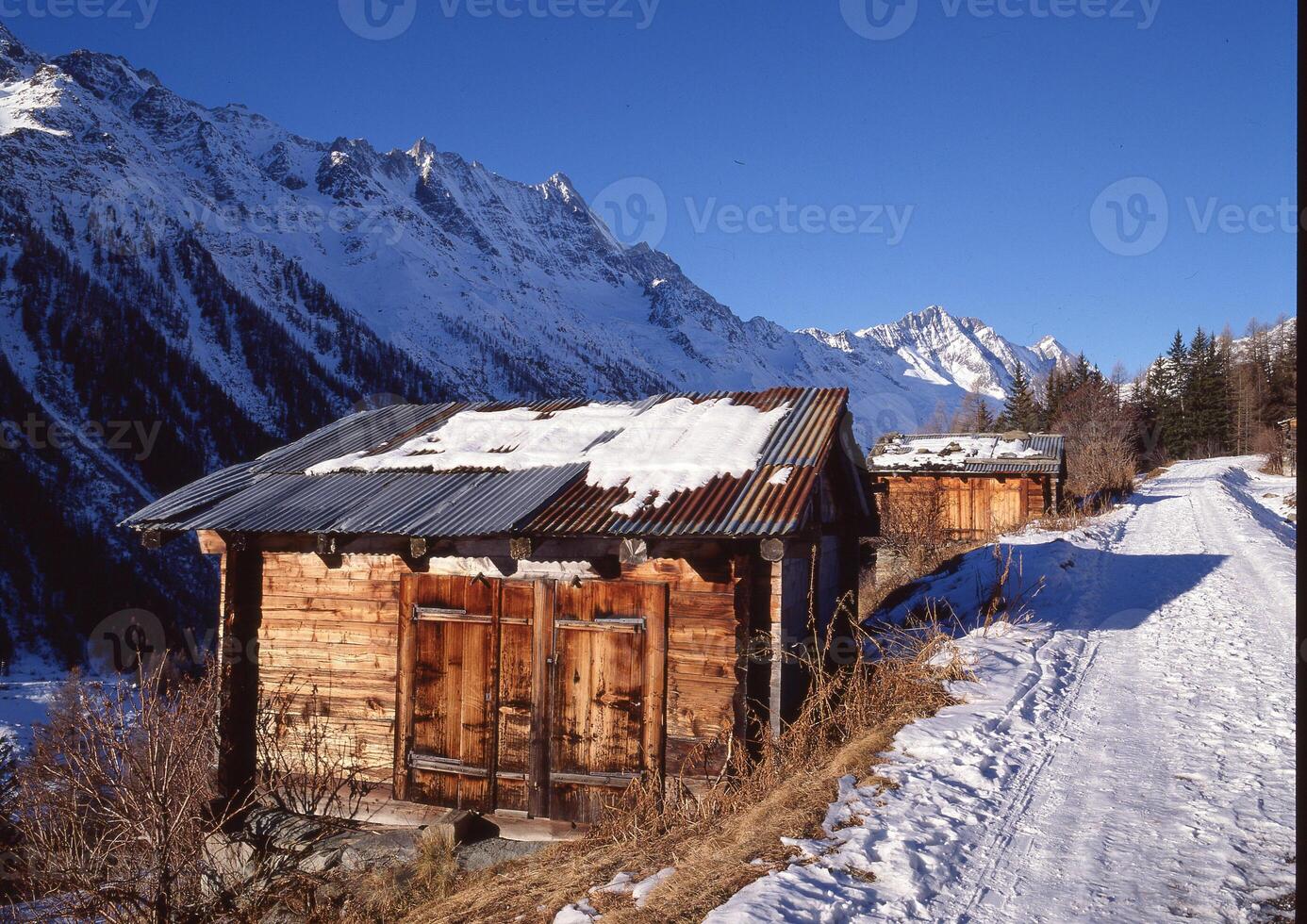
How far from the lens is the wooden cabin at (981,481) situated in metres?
26.2

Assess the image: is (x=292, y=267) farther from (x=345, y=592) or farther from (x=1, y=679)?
(x=345, y=592)

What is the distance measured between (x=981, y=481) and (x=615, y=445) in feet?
70.7

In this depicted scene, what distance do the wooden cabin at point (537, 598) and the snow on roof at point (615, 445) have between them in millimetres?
37

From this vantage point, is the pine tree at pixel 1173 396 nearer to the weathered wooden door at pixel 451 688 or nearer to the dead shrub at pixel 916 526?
the dead shrub at pixel 916 526

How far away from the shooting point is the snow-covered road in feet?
13.7

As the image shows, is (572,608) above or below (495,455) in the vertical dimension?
below

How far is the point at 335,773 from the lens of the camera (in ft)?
27.5

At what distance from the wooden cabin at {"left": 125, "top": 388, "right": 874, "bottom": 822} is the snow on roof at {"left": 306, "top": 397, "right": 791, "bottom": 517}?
37 millimetres

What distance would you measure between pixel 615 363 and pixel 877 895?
164827mm

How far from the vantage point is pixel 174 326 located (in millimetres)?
81938

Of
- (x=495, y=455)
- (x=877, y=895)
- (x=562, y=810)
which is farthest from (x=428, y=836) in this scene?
(x=877, y=895)

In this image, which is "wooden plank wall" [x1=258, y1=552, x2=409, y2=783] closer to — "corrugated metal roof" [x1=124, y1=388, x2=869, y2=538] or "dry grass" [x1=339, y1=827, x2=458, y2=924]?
"corrugated metal roof" [x1=124, y1=388, x2=869, y2=538]

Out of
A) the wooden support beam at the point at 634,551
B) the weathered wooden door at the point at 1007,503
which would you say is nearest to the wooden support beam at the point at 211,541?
the wooden support beam at the point at 634,551

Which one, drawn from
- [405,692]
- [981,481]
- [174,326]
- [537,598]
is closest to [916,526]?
[981,481]
